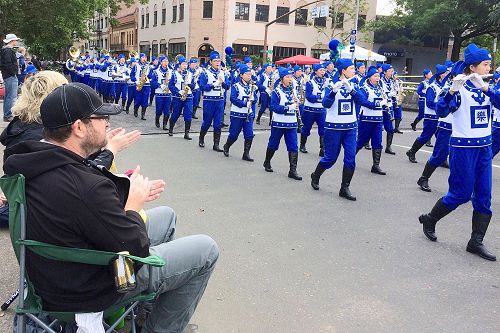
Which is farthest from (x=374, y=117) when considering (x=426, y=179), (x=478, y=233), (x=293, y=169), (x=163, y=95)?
(x=163, y=95)

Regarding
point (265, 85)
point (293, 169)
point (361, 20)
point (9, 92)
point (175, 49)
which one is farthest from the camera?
point (175, 49)

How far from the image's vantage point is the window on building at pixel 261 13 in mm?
45844

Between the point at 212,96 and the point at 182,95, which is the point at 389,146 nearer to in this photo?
the point at 212,96

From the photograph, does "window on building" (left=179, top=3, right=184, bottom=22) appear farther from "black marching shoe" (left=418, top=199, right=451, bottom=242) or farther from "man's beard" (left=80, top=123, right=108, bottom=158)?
"man's beard" (left=80, top=123, right=108, bottom=158)

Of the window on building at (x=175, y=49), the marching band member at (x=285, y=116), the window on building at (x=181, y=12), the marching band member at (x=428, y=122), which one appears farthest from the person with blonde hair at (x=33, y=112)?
the window on building at (x=181, y=12)

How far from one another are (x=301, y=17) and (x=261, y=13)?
3.88 meters

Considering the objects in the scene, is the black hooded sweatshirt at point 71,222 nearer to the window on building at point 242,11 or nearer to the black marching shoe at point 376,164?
the black marching shoe at point 376,164

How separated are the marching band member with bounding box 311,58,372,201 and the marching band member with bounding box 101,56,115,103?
44.8 ft

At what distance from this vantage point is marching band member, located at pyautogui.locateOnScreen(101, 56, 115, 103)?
62.7 feet

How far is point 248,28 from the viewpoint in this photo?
4584 centimetres

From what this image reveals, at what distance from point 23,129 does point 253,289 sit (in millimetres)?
2183

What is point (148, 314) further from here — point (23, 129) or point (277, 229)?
point (277, 229)

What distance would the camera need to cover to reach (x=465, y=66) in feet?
16.5

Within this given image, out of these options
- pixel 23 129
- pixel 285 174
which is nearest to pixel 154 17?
pixel 285 174
